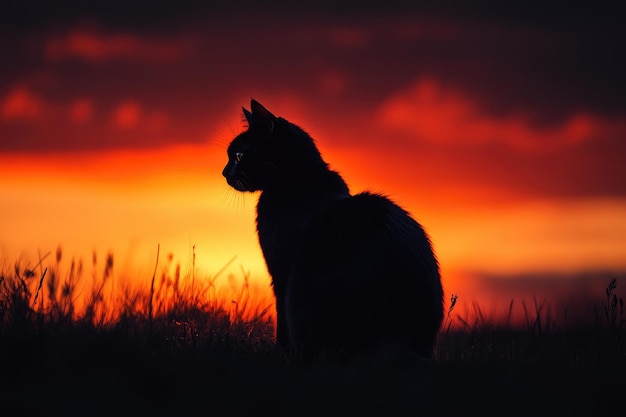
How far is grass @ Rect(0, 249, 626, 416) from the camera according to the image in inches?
154

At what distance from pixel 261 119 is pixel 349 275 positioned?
7.22 feet

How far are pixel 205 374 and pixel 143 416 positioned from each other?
2.56 feet

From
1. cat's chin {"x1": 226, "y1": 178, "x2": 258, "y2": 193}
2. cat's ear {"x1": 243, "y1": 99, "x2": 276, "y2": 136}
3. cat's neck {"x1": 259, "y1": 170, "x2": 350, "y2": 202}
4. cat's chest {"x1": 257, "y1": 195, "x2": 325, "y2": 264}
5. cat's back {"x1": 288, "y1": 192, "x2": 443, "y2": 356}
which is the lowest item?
cat's back {"x1": 288, "y1": 192, "x2": 443, "y2": 356}

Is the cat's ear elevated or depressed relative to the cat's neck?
elevated

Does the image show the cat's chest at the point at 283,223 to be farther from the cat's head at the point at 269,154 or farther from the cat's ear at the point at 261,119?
the cat's ear at the point at 261,119

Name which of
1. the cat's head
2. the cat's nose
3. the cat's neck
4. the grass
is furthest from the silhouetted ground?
the cat's nose

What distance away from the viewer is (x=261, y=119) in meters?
6.95

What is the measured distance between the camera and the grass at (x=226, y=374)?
3920 millimetres

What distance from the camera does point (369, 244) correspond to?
5445 mm

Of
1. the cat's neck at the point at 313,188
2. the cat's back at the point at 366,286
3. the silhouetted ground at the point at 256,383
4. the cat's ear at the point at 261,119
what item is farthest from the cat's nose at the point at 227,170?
the silhouetted ground at the point at 256,383

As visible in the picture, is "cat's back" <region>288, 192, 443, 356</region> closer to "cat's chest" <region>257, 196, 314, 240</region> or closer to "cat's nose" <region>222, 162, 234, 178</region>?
"cat's chest" <region>257, 196, 314, 240</region>

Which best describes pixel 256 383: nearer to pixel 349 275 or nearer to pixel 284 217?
pixel 349 275

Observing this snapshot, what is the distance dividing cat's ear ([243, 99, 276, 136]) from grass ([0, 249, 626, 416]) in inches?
72.7

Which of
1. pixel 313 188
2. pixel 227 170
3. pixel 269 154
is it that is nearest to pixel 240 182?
pixel 227 170
